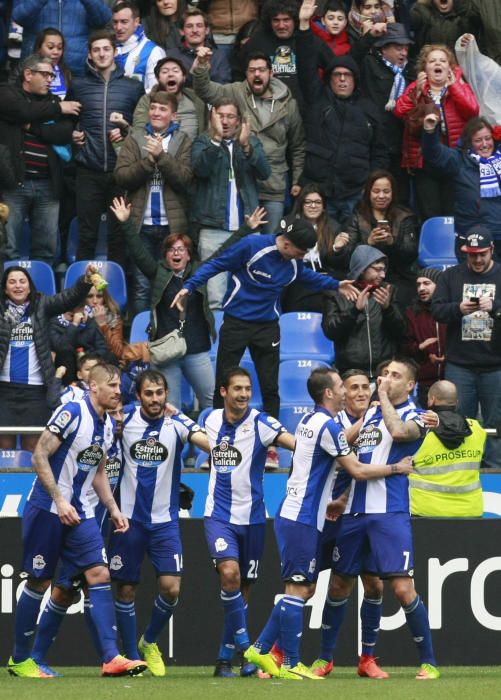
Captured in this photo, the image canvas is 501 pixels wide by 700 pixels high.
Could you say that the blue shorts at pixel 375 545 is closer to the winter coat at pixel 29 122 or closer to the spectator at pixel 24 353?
the spectator at pixel 24 353

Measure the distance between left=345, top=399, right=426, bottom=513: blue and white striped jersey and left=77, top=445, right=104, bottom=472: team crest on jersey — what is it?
1682 millimetres

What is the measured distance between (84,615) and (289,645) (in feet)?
6.11

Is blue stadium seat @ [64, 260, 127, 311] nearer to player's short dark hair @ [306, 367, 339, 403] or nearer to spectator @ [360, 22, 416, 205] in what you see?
spectator @ [360, 22, 416, 205]

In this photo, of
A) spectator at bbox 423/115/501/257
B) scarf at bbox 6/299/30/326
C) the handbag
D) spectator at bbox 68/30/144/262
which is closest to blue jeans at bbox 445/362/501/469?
spectator at bbox 423/115/501/257

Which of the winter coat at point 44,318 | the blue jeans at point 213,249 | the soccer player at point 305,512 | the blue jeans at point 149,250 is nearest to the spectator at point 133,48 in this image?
the blue jeans at point 149,250

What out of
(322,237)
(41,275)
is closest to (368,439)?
(322,237)

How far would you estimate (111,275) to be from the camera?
1462cm

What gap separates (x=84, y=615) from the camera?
1116cm

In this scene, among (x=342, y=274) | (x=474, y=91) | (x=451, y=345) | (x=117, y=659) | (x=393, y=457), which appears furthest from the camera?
(x=474, y=91)

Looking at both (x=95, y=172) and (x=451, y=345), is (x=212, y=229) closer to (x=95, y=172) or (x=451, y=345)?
(x=95, y=172)

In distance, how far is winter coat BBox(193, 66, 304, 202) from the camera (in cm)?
1473

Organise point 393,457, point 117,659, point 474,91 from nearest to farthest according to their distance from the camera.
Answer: point 117,659 < point 393,457 < point 474,91

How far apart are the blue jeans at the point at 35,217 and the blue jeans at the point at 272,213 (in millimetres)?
1950

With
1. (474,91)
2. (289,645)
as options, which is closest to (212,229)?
(474,91)
